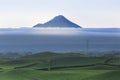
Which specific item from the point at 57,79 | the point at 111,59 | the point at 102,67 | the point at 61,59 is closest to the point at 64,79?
the point at 57,79

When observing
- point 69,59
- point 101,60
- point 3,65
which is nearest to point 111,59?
point 101,60

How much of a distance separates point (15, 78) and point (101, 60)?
24451mm

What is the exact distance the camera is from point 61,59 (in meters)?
61.4

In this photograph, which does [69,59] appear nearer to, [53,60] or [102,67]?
[53,60]

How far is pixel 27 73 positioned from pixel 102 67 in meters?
13.0

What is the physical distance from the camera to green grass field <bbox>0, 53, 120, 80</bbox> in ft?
136

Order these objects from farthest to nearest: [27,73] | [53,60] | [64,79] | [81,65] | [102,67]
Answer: [53,60] < [81,65] < [102,67] < [27,73] < [64,79]

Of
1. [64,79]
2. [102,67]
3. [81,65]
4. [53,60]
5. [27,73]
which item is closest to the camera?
[64,79]

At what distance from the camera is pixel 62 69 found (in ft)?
172

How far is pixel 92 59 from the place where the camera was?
207 feet

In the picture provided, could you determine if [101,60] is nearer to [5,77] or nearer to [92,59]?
[92,59]

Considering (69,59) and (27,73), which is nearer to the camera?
(27,73)

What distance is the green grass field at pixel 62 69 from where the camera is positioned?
41500 mm

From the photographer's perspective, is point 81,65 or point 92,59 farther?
point 92,59
